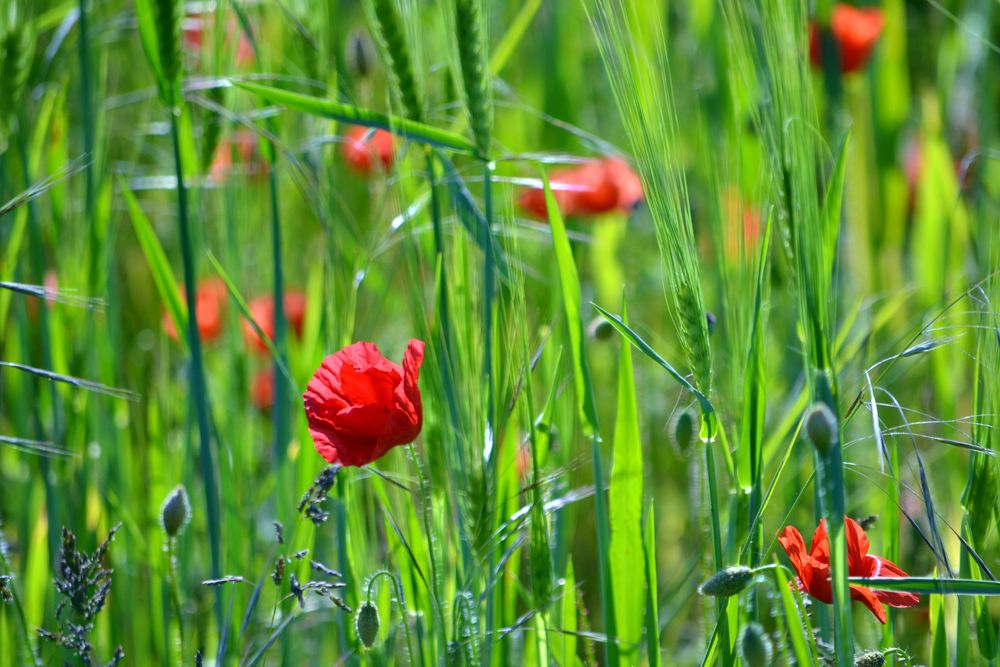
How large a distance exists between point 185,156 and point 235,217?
66 millimetres

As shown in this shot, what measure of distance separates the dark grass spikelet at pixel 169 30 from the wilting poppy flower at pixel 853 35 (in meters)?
1.05

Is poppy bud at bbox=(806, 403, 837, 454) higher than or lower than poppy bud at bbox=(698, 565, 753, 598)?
higher

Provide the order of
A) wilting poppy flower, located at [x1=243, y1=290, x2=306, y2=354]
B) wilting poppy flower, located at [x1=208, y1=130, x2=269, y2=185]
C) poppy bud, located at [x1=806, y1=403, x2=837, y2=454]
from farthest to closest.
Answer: wilting poppy flower, located at [x1=243, y1=290, x2=306, y2=354] → wilting poppy flower, located at [x1=208, y1=130, x2=269, y2=185] → poppy bud, located at [x1=806, y1=403, x2=837, y2=454]

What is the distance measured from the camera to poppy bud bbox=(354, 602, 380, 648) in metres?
0.54

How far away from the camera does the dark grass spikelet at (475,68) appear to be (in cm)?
61

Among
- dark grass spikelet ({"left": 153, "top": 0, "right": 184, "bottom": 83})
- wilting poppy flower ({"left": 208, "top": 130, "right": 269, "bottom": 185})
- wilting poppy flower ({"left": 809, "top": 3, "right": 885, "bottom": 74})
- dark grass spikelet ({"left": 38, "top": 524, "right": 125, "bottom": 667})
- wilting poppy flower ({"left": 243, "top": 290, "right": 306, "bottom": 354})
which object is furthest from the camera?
wilting poppy flower ({"left": 809, "top": 3, "right": 885, "bottom": 74})

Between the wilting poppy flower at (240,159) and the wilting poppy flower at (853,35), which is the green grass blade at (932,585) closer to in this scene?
the wilting poppy flower at (240,159)

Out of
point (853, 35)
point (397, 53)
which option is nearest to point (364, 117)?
point (397, 53)

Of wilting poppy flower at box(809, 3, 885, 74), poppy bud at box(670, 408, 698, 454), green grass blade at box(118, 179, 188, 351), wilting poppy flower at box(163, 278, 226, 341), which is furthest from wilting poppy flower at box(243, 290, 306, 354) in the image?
wilting poppy flower at box(809, 3, 885, 74)

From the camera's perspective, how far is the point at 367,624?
545 millimetres

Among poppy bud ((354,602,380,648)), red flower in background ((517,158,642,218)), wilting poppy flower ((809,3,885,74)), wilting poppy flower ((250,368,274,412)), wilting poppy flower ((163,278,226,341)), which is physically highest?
wilting poppy flower ((809,3,885,74))

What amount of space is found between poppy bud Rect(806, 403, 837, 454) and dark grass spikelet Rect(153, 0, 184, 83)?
0.44 meters

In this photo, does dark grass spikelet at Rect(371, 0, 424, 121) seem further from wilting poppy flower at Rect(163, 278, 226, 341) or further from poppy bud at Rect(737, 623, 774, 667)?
wilting poppy flower at Rect(163, 278, 226, 341)

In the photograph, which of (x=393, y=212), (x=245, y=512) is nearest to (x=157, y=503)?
(x=245, y=512)
